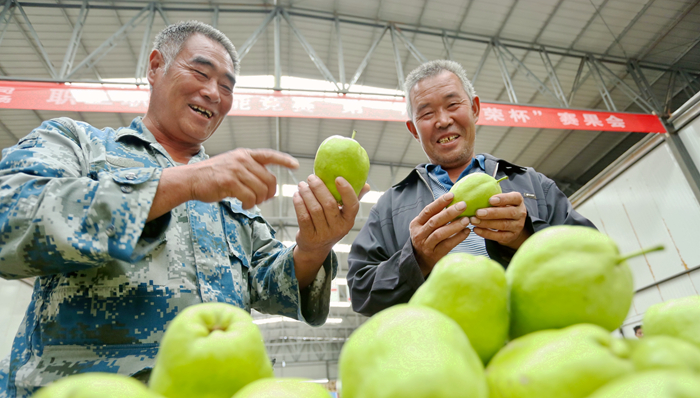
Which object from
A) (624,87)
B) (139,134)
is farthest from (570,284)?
(624,87)

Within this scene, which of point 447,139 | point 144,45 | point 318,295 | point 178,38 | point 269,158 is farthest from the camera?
point 144,45

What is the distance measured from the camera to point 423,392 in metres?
0.37

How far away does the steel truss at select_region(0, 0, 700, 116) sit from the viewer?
713 centimetres

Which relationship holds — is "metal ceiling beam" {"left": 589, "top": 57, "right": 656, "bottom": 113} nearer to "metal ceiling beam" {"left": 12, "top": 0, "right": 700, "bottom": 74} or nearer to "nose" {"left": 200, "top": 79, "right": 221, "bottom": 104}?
"metal ceiling beam" {"left": 12, "top": 0, "right": 700, "bottom": 74}

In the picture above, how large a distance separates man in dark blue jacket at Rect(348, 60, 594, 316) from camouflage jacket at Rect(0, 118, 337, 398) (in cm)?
25

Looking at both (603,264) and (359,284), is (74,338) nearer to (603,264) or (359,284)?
(359,284)

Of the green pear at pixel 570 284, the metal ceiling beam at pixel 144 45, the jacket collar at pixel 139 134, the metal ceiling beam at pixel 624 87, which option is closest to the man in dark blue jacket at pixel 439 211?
the green pear at pixel 570 284

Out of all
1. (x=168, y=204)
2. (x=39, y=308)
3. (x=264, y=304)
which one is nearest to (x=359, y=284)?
(x=264, y=304)

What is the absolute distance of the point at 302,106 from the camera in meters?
6.09

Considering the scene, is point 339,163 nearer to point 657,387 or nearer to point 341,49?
point 657,387

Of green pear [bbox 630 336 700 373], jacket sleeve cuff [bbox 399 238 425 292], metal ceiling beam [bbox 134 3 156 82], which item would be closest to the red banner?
metal ceiling beam [bbox 134 3 156 82]

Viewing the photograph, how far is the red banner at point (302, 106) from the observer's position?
5.31 m

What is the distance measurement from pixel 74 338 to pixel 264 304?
727 millimetres

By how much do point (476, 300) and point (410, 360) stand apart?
0.67ft
